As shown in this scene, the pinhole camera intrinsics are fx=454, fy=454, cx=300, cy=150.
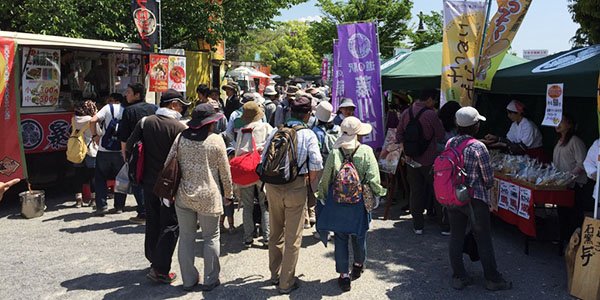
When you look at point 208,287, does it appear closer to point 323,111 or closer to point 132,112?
point 323,111

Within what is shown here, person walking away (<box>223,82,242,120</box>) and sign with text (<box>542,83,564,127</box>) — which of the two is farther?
person walking away (<box>223,82,242,120</box>)

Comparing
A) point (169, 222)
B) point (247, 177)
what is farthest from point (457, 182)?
point (169, 222)

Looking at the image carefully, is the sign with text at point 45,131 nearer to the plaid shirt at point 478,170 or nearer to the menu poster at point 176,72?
the menu poster at point 176,72

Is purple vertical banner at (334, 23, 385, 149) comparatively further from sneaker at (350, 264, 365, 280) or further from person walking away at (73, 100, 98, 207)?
person walking away at (73, 100, 98, 207)

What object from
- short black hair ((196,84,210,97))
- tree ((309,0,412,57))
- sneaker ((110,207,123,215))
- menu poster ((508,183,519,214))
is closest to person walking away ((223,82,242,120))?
short black hair ((196,84,210,97))

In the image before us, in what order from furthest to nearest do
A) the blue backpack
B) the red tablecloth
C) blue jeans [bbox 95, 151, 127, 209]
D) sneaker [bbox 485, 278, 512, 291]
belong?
blue jeans [bbox 95, 151, 127, 209] < the blue backpack < the red tablecloth < sneaker [bbox 485, 278, 512, 291]

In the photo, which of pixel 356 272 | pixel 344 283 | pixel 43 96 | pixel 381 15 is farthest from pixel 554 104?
pixel 381 15

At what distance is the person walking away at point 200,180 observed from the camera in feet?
13.1

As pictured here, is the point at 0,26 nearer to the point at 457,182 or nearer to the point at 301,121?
the point at 301,121

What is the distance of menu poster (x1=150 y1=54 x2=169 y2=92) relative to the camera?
879 centimetres

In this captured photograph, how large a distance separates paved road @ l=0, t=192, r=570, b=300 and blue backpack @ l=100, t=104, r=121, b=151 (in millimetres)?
1072

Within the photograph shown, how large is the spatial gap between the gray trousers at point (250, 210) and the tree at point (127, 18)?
8.17 m

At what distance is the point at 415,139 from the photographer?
19.0 ft

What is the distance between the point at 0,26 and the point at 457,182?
1319 cm
